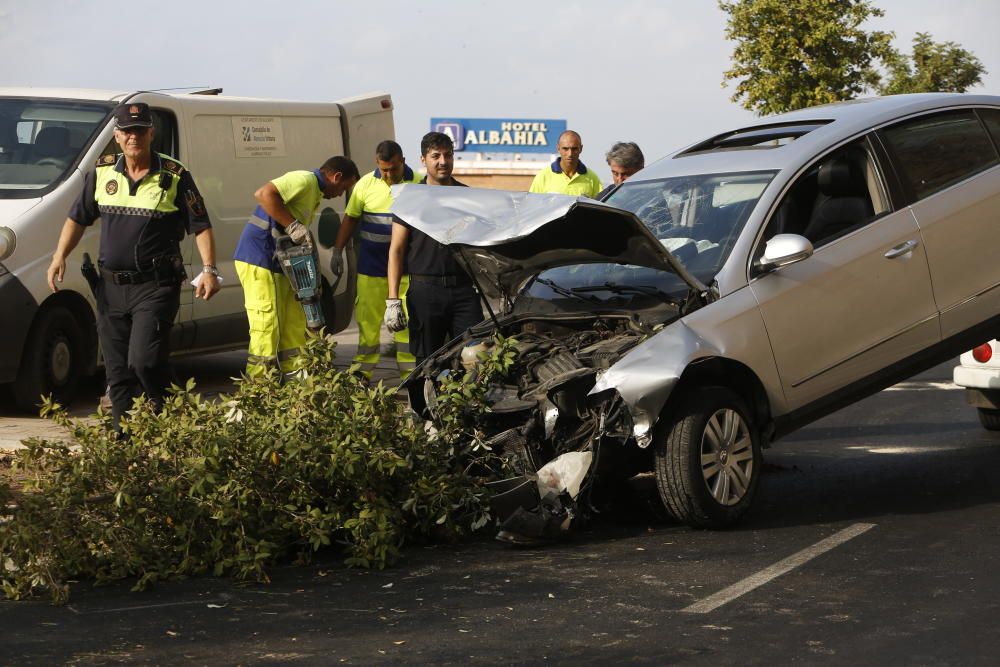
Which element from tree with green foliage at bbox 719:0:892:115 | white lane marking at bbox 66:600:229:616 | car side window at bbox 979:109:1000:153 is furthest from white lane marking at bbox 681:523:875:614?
tree with green foliage at bbox 719:0:892:115

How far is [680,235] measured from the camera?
7.13m

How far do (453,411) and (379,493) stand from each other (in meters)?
0.55

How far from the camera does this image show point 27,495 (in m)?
5.80

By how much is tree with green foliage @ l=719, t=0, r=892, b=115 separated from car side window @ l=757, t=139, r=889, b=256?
2999 cm

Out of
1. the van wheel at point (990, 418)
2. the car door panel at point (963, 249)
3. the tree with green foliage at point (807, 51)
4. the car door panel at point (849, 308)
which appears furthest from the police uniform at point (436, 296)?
the tree with green foliage at point (807, 51)

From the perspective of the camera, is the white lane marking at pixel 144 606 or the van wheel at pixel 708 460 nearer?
the white lane marking at pixel 144 606

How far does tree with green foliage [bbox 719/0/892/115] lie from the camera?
3647 centimetres

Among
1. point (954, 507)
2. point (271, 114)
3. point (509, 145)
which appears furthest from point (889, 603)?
point (509, 145)

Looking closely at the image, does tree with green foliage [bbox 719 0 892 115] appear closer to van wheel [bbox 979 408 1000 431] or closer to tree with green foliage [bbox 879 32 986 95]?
tree with green foliage [bbox 879 32 986 95]

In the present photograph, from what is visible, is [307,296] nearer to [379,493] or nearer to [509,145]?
[379,493]

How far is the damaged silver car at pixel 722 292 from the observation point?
6.32 meters

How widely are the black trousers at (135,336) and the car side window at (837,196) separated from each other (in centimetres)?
351

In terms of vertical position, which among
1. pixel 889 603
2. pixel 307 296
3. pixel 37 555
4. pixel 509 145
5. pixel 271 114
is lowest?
pixel 889 603

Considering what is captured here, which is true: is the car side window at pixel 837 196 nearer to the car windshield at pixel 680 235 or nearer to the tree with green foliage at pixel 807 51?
the car windshield at pixel 680 235
